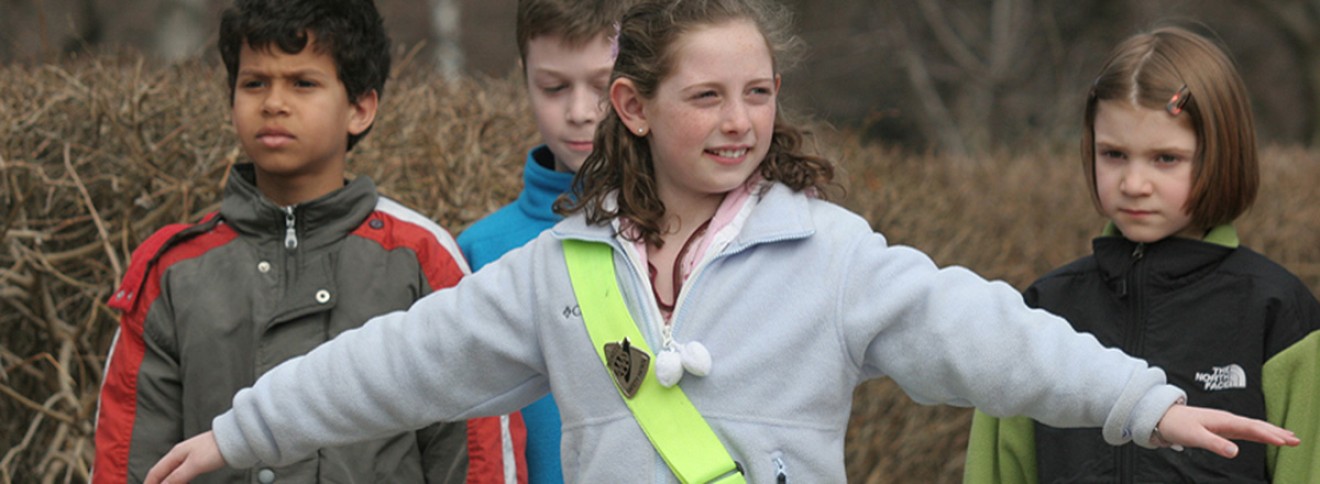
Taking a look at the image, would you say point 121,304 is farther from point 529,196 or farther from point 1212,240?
point 1212,240

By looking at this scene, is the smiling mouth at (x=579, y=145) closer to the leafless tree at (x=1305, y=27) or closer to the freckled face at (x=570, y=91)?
the freckled face at (x=570, y=91)

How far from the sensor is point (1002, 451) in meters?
3.74

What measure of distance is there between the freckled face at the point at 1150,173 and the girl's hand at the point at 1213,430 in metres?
0.89

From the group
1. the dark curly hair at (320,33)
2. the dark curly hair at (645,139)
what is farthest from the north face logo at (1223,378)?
the dark curly hair at (320,33)

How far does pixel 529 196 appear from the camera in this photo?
4039 mm

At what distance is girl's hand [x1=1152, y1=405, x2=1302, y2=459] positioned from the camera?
2713 millimetres

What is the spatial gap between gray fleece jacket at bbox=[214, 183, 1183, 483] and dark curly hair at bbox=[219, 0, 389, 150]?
82cm

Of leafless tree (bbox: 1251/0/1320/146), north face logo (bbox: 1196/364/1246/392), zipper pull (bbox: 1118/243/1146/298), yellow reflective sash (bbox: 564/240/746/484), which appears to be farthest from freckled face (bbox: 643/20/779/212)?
leafless tree (bbox: 1251/0/1320/146)

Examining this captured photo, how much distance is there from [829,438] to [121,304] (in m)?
1.54

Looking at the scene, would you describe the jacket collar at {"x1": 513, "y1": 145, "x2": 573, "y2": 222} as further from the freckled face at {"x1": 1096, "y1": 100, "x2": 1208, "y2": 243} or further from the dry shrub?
the freckled face at {"x1": 1096, "y1": 100, "x2": 1208, "y2": 243}

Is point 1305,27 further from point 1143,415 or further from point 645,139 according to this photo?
point 1143,415

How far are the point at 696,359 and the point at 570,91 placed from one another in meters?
1.23

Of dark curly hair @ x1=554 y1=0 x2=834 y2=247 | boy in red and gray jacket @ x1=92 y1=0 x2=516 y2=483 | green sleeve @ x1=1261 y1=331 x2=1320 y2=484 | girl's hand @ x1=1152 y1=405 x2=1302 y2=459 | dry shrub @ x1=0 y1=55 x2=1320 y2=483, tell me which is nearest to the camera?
girl's hand @ x1=1152 y1=405 x2=1302 y2=459

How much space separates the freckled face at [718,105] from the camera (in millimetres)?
Answer: 3006
